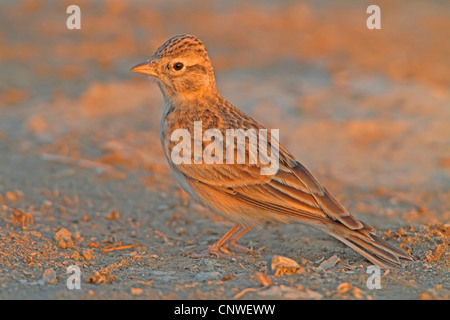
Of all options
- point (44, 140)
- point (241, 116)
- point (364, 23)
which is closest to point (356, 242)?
point (241, 116)

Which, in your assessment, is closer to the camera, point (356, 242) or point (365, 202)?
point (356, 242)

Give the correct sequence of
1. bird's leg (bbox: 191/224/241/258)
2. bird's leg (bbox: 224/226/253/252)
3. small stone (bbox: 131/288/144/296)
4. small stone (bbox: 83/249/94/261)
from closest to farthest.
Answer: small stone (bbox: 131/288/144/296) < small stone (bbox: 83/249/94/261) < bird's leg (bbox: 191/224/241/258) < bird's leg (bbox: 224/226/253/252)

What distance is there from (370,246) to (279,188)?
34.3 inches

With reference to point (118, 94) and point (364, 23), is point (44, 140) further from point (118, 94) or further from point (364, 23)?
point (364, 23)

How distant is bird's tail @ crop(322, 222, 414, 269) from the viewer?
505 centimetres

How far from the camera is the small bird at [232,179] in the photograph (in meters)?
5.18

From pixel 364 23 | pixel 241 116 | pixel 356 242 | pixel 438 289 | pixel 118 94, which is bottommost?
pixel 438 289

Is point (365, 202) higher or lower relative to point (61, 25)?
lower

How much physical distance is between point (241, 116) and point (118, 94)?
5610 millimetres

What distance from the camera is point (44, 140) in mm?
8820

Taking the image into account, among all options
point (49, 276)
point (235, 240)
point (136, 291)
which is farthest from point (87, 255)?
point (235, 240)

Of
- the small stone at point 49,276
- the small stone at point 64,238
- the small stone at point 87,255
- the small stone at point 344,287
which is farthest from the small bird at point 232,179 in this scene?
the small stone at point 49,276

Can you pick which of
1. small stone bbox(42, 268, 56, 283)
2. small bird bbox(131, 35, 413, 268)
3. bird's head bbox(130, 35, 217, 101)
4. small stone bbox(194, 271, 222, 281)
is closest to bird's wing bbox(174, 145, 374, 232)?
small bird bbox(131, 35, 413, 268)

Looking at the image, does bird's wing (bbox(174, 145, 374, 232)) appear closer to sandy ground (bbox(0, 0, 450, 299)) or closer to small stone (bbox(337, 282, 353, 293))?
sandy ground (bbox(0, 0, 450, 299))
